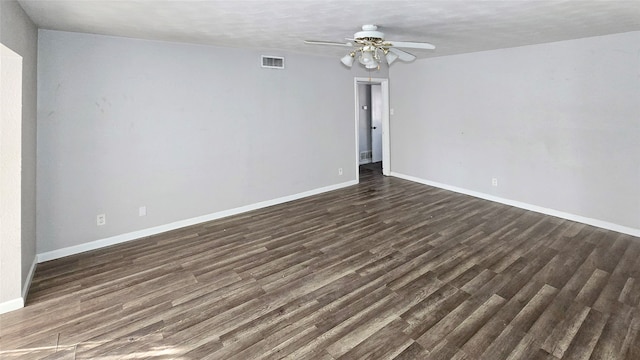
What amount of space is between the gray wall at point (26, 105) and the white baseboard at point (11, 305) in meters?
0.14

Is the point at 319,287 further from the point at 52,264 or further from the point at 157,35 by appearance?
the point at 157,35

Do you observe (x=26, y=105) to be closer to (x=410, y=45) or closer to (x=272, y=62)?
(x=272, y=62)

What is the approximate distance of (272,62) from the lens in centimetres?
473

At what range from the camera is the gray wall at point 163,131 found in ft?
10.8

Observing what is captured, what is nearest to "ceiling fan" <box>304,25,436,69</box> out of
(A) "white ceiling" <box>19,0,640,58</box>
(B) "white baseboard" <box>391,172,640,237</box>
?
(A) "white ceiling" <box>19,0,640,58</box>

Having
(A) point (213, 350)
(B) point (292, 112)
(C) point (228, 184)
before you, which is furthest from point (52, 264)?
(B) point (292, 112)

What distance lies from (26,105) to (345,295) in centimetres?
315

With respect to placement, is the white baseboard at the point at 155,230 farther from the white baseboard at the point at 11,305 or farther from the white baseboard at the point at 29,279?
the white baseboard at the point at 11,305

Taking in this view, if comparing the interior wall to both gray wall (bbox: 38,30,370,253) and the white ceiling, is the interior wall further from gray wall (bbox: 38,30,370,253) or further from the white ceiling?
gray wall (bbox: 38,30,370,253)

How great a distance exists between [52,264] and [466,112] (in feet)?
19.6

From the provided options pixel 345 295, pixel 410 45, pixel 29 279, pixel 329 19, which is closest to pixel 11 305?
pixel 29 279

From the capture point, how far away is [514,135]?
472cm

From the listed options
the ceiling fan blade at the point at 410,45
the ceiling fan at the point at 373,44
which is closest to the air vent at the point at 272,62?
the ceiling fan at the point at 373,44

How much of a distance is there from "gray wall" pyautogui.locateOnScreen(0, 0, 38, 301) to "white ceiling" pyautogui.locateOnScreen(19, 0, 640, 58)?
19 cm
